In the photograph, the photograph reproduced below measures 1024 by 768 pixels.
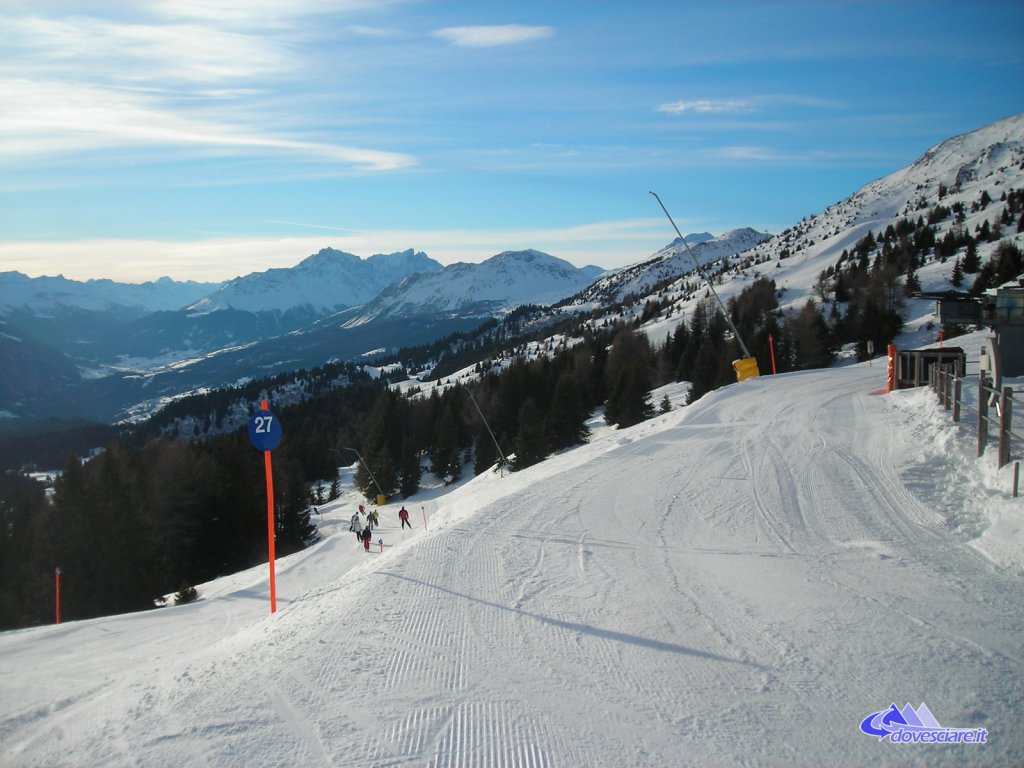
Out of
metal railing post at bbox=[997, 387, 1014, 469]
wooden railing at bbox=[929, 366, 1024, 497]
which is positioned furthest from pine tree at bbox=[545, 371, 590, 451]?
metal railing post at bbox=[997, 387, 1014, 469]

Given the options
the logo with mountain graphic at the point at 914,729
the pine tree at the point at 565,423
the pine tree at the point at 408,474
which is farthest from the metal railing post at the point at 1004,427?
the pine tree at the point at 408,474

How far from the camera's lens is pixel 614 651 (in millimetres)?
6094

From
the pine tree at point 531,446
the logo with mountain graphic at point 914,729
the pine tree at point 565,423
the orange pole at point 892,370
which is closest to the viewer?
the logo with mountain graphic at point 914,729

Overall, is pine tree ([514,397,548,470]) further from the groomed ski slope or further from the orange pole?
the groomed ski slope

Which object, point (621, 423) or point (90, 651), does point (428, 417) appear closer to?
point (621, 423)

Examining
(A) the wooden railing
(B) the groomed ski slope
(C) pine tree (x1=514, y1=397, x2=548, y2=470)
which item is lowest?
(C) pine tree (x1=514, y1=397, x2=548, y2=470)

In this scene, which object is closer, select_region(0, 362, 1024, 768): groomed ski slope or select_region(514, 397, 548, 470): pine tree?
select_region(0, 362, 1024, 768): groomed ski slope

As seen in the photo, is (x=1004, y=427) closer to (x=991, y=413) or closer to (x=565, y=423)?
→ (x=991, y=413)

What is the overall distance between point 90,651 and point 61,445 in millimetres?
179667

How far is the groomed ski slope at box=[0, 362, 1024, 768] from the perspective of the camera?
4.69 meters

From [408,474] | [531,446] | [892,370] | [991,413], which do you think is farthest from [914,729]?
[408,474]

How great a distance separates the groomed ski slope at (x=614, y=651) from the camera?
4688mm

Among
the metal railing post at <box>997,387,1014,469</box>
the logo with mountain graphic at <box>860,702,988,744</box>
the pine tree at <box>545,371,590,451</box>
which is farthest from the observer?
the pine tree at <box>545,371,590,451</box>

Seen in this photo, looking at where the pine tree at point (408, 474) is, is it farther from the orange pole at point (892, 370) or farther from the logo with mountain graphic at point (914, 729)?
the logo with mountain graphic at point (914, 729)
